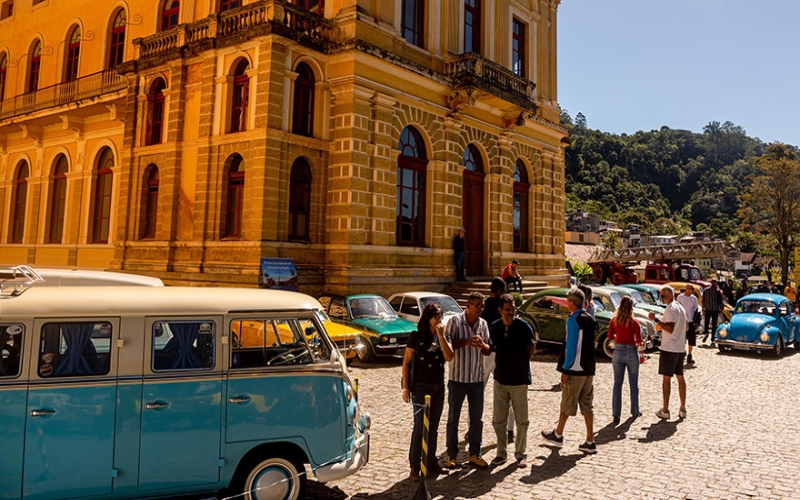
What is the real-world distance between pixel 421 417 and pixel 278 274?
9.31 metres

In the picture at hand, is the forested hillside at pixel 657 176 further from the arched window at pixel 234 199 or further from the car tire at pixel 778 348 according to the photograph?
the arched window at pixel 234 199

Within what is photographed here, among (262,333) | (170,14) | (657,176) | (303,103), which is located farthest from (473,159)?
(657,176)

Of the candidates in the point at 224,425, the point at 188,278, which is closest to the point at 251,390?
the point at 224,425

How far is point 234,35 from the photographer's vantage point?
1847 centimetres

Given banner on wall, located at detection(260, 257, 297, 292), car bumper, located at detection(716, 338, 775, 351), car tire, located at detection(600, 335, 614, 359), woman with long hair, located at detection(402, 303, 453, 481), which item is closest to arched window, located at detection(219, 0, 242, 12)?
banner on wall, located at detection(260, 257, 297, 292)

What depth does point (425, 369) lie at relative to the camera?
6445 mm

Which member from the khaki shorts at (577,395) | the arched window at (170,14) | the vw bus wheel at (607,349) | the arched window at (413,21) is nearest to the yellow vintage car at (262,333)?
the khaki shorts at (577,395)

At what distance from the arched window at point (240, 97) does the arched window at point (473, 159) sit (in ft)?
30.2

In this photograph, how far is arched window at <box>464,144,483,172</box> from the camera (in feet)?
79.1

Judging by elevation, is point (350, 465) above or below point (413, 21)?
below

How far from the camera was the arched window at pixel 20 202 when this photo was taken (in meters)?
27.8

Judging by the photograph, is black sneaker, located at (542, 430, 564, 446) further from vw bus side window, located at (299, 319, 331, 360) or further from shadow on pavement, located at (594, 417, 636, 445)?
vw bus side window, located at (299, 319, 331, 360)

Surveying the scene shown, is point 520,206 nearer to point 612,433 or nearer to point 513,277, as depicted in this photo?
point 513,277

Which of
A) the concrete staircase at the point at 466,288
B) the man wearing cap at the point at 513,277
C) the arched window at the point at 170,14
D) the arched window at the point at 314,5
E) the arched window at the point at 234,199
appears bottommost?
the concrete staircase at the point at 466,288
